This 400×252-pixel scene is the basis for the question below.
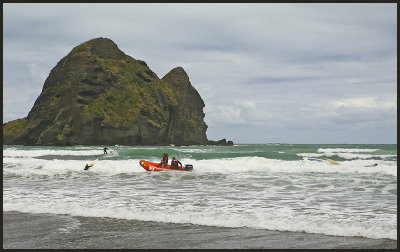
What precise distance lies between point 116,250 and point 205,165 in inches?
835

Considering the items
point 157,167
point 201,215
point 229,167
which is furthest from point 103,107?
point 201,215

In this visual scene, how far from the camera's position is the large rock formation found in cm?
9625

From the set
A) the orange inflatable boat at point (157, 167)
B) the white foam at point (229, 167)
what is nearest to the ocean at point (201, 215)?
the orange inflatable boat at point (157, 167)

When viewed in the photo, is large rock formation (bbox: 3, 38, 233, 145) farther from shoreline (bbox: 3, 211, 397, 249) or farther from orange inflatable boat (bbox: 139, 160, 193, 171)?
shoreline (bbox: 3, 211, 397, 249)

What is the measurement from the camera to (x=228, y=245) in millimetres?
6828

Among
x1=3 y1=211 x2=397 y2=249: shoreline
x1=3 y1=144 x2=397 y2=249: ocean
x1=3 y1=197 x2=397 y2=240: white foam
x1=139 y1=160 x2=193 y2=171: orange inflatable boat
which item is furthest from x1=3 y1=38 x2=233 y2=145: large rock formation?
x1=3 y1=211 x2=397 y2=249: shoreline

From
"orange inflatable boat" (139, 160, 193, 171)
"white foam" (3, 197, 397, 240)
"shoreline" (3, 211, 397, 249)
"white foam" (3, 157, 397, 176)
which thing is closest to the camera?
"shoreline" (3, 211, 397, 249)

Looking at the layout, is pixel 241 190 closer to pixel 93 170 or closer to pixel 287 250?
pixel 287 250

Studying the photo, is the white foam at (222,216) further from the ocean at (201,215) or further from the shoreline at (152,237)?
the shoreline at (152,237)

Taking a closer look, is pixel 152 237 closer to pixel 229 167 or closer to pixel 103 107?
pixel 229 167

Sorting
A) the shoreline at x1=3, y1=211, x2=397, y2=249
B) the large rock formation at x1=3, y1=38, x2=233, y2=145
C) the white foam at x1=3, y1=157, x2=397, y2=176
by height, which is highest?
the large rock formation at x1=3, y1=38, x2=233, y2=145

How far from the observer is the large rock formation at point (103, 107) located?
96250 mm

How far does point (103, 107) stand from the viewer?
10056 cm

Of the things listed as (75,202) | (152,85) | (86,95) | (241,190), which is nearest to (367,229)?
(241,190)
